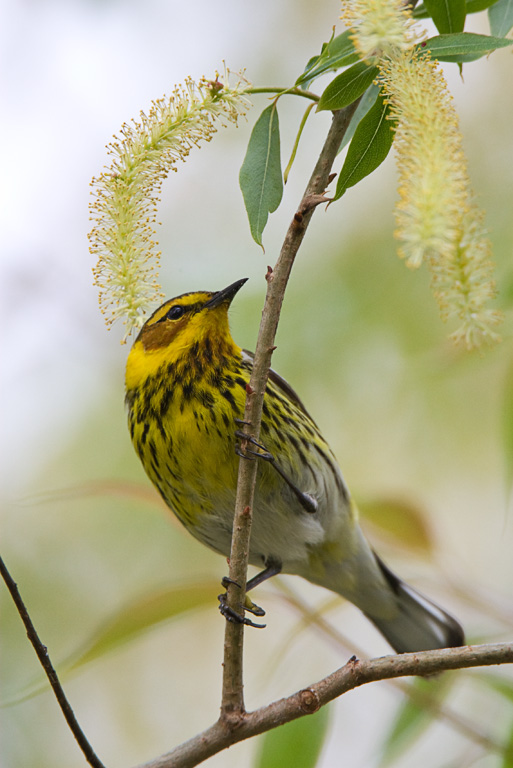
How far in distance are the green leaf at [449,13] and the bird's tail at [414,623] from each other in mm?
2162

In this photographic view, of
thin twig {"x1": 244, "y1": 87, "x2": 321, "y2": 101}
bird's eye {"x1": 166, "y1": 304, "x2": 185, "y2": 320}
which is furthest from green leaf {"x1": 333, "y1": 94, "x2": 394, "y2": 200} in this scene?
bird's eye {"x1": 166, "y1": 304, "x2": 185, "y2": 320}

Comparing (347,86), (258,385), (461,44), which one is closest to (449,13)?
(461,44)

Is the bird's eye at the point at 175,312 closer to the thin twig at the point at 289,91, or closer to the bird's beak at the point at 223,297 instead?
the bird's beak at the point at 223,297

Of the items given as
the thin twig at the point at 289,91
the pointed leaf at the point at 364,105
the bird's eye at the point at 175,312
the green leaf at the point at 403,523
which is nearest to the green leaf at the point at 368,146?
the thin twig at the point at 289,91

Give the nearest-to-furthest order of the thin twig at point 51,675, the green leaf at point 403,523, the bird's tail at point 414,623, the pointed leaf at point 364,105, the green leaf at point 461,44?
the green leaf at point 461,44, the thin twig at point 51,675, the pointed leaf at point 364,105, the green leaf at point 403,523, the bird's tail at point 414,623

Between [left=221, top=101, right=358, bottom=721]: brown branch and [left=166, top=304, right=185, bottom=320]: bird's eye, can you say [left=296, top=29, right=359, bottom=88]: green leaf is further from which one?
[left=166, top=304, right=185, bottom=320]: bird's eye

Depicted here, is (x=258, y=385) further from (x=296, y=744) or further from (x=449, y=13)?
(x=296, y=744)

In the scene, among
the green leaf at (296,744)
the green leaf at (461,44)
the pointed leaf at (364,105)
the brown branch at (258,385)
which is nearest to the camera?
the green leaf at (461,44)

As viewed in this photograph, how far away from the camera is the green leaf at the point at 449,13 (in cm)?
156

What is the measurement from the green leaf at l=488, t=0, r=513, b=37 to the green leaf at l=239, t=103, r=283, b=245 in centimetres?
48

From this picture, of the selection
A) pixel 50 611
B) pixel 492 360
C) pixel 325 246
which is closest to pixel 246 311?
pixel 325 246

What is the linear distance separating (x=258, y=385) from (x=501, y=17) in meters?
0.90

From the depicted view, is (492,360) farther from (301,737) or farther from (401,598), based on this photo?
(301,737)

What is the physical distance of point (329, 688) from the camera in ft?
5.92
